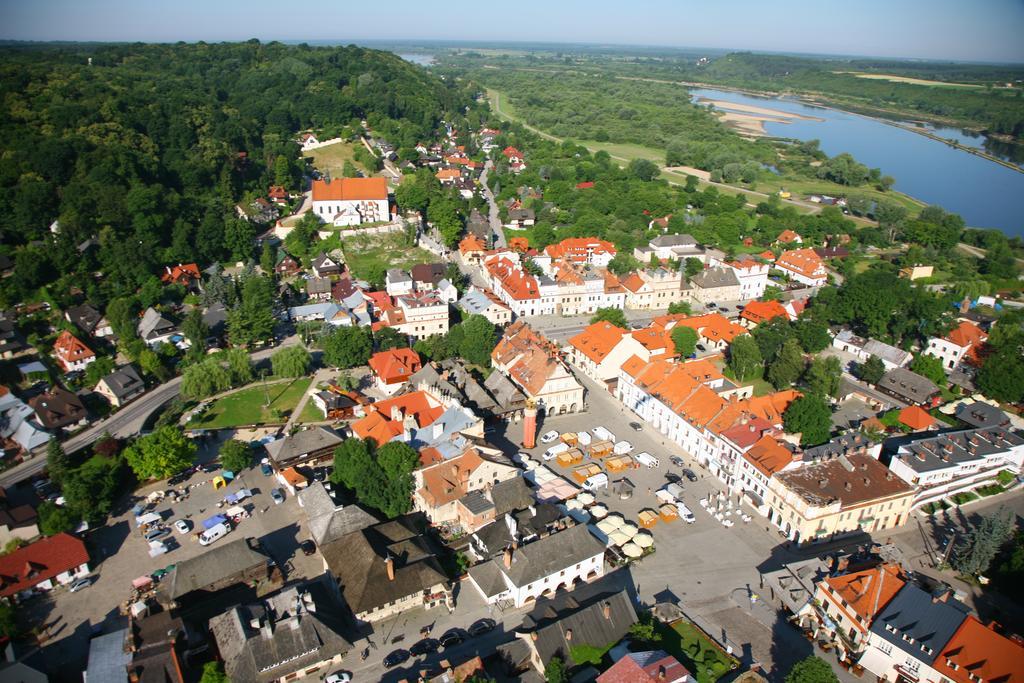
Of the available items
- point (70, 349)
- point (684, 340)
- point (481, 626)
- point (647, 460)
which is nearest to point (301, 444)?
point (481, 626)

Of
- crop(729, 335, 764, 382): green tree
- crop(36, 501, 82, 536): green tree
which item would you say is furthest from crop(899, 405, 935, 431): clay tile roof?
crop(36, 501, 82, 536): green tree

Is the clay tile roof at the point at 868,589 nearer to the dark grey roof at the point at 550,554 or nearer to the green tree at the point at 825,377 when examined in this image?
the dark grey roof at the point at 550,554

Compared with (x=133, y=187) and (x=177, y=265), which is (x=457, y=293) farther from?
(x=133, y=187)

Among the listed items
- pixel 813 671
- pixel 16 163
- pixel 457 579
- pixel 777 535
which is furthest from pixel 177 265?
pixel 813 671

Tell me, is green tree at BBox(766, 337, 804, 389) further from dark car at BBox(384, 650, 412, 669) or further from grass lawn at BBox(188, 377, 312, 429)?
grass lawn at BBox(188, 377, 312, 429)

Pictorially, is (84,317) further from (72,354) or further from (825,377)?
(825,377)

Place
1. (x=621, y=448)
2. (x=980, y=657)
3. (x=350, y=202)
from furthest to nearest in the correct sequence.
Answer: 1. (x=350, y=202)
2. (x=621, y=448)
3. (x=980, y=657)
